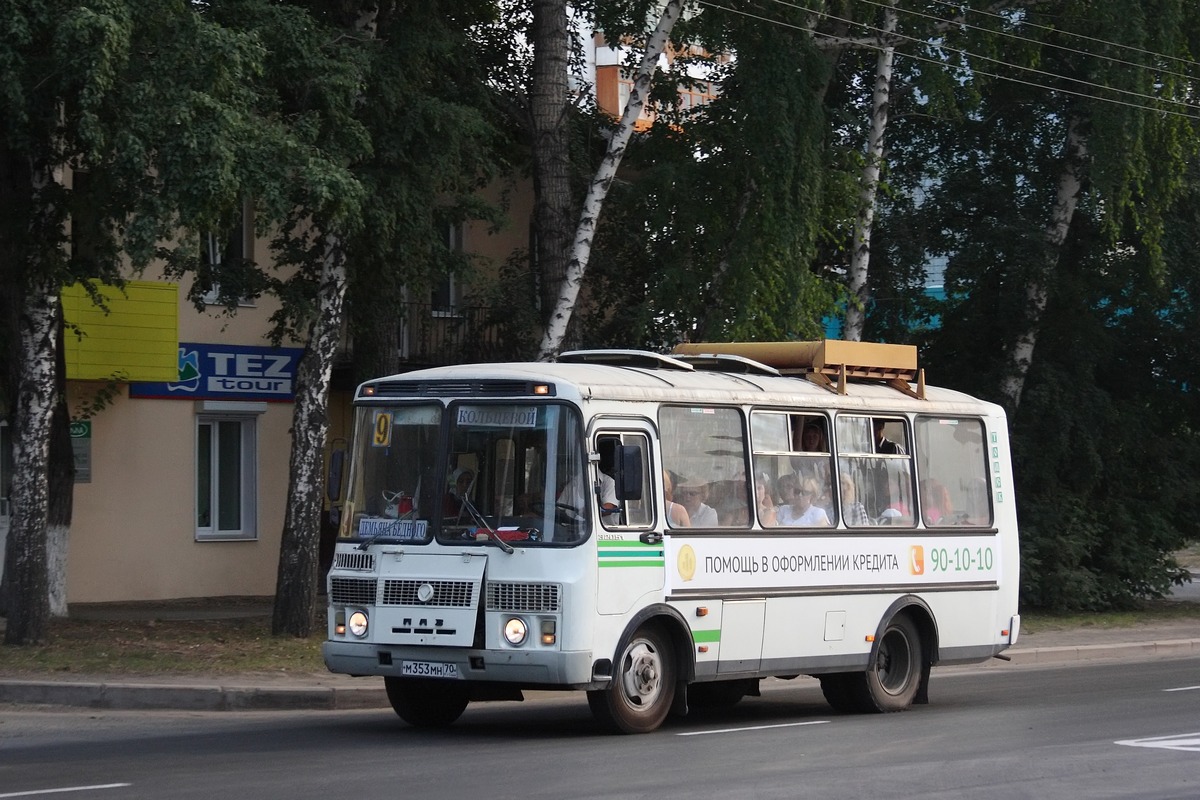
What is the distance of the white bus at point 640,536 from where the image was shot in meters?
11.1

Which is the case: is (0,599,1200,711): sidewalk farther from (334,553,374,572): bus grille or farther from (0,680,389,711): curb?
(334,553,374,572): bus grille

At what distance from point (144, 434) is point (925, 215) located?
1290 centimetres

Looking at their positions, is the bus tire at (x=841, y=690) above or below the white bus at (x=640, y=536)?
below

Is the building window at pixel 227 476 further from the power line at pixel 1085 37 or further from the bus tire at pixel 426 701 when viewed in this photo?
the bus tire at pixel 426 701

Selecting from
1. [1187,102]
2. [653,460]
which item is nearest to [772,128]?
[1187,102]

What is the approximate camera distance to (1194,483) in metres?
26.9

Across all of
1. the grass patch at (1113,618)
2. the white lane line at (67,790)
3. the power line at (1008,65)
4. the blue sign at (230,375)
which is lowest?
the grass patch at (1113,618)

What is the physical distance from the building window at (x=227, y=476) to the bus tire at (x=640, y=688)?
51.0ft

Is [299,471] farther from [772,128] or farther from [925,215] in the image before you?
[925,215]

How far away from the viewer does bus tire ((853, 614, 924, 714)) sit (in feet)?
44.8

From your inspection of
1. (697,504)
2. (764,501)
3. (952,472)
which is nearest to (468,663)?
(697,504)

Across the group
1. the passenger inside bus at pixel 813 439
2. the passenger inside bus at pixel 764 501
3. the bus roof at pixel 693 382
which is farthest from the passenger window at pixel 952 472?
the passenger inside bus at pixel 764 501

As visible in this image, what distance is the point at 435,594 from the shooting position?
36.9ft

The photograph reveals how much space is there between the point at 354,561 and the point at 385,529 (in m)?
0.34
